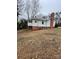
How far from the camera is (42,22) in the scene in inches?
74.1

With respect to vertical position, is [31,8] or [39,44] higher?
[31,8]

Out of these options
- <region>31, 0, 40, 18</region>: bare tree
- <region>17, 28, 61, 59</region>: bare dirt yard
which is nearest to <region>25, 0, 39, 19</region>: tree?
<region>31, 0, 40, 18</region>: bare tree

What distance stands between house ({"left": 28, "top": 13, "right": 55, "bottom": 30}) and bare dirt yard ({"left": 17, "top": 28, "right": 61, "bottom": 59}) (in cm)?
5

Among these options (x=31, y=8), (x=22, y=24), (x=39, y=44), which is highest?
(x=31, y=8)

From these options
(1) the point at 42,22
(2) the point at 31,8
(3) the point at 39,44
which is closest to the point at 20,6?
(2) the point at 31,8

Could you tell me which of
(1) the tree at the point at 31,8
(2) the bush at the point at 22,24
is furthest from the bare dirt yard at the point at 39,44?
(1) the tree at the point at 31,8

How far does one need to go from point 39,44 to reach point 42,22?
231mm

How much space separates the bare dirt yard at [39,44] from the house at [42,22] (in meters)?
0.05

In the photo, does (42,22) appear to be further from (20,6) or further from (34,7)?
(20,6)

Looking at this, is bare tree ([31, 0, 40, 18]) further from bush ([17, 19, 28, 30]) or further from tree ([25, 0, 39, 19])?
bush ([17, 19, 28, 30])

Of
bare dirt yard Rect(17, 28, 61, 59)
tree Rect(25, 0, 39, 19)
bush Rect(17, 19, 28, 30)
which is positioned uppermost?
tree Rect(25, 0, 39, 19)

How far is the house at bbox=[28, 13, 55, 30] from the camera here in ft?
6.14
